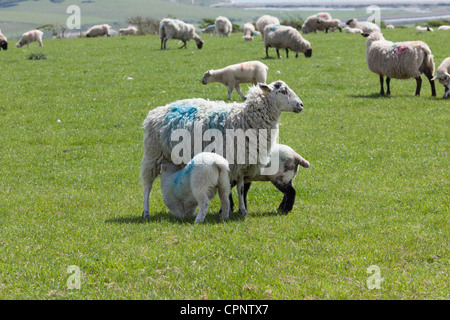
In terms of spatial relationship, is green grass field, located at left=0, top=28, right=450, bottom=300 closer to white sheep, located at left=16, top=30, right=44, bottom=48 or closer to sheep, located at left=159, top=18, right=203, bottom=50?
sheep, located at left=159, top=18, right=203, bottom=50

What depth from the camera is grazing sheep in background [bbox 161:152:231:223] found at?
7.57 metres

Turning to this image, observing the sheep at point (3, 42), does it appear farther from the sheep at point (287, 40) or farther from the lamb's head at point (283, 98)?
the lamb's head at point (283, 98)

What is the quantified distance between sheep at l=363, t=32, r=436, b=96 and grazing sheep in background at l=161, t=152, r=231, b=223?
468 inches

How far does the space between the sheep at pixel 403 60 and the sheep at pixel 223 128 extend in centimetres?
1045

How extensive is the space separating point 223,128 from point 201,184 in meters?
1.25

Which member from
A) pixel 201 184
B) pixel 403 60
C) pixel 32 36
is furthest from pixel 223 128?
pixel 32 36

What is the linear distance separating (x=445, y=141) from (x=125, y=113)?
902 centimetres

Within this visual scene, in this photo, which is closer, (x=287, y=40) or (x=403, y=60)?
(x=403, y=60)

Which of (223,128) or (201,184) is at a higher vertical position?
A: (223,128)

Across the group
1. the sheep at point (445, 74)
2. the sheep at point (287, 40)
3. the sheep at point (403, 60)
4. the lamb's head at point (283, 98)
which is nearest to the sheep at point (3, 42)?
the sheep at point (287, 40)

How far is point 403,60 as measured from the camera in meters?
17.8

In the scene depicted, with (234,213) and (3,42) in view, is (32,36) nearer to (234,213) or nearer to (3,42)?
(3,42)
